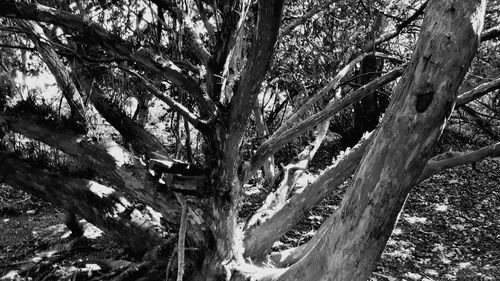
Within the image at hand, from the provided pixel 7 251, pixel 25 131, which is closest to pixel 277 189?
pixel 25 131

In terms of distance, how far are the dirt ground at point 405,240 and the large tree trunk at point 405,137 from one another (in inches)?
62.5

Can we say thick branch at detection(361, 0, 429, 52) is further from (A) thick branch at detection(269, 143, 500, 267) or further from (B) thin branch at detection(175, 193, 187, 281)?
(B) thin branch at detection(175, 193, 187, 281)

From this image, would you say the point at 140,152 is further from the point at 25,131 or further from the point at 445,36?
the point at 445,36

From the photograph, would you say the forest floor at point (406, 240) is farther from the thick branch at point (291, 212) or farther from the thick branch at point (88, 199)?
the thick branch at point (291, 212)

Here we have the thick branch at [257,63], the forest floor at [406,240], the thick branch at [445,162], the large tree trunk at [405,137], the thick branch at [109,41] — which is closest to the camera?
the large tree trunk at [405,137]

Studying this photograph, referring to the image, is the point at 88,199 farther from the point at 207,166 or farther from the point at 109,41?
the point at 109,41

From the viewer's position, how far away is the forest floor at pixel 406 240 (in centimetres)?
389

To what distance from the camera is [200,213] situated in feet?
9.92

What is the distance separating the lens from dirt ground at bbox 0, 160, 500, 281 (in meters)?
3.83

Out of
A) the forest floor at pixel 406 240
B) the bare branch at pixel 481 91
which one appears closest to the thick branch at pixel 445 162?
the forest floor at pixel 406 240

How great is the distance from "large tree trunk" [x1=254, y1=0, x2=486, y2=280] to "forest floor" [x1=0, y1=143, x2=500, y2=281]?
1.59 meters

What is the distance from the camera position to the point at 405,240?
5.23m

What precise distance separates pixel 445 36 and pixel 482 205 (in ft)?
20.0

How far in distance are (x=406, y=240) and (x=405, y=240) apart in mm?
17
